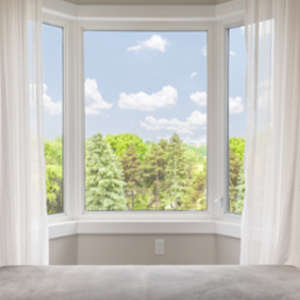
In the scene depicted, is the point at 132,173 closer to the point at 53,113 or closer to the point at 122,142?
the point at 122,142

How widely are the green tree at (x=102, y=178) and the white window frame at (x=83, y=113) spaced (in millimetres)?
50

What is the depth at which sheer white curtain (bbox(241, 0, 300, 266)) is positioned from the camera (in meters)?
2.13

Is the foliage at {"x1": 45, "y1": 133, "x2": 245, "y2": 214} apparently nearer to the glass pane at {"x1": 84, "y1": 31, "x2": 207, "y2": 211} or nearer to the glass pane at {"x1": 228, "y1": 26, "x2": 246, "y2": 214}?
the glass pane at {"x1": 84, "y1": 31, "x2": 207, "y2": 211}

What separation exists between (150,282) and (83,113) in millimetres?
1432

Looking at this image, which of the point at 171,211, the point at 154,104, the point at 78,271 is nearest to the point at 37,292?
the point at 78,271

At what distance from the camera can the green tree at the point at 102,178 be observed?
2.78 m

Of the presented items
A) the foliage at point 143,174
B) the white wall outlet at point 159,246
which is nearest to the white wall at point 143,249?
the white wall outlet at point 159,246

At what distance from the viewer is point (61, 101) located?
2719 millimetres

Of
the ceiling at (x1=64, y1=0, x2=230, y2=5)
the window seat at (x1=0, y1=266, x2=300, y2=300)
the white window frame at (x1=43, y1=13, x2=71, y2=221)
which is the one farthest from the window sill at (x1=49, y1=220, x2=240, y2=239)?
the ceiling at (x1=64, y1=0, x2=230, y2=5)

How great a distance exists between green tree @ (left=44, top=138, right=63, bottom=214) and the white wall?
262 millimetres

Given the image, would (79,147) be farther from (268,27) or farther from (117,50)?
(268,27)

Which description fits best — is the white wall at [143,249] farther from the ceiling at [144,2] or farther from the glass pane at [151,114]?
the ceiling at [144,2]

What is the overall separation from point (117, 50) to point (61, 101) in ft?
1.81

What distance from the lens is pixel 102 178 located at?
9.12 ft
